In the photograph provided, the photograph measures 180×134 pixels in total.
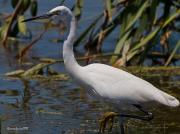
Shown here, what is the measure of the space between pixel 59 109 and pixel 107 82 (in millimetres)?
1320

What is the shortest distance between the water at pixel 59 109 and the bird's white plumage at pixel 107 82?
37 centimetres

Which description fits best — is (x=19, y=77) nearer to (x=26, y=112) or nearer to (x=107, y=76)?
(x=26, y=112)

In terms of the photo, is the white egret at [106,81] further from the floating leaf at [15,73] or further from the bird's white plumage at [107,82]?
the floating leaf at [15,73]

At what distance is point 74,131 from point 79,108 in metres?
1.10

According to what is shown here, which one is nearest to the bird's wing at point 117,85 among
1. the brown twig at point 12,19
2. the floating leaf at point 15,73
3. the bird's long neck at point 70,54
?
the bird's long neck at point 70,54

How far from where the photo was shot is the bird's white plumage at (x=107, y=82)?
7254mm

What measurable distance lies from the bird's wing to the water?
365 mm

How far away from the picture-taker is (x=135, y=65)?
1029 cm

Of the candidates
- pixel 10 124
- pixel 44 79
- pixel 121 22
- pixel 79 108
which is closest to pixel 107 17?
pixel 121 22

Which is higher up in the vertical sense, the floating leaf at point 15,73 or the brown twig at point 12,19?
the brown twig at point 12,19

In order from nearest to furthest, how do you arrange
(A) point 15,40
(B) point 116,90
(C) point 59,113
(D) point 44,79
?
(B) point 116,90, (C) point 59,113, (D) point 44,79, (A) point 15,40

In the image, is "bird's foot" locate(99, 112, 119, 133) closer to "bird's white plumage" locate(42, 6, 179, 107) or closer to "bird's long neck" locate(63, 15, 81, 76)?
"bird's white plumage" locate(42, 6, 179, 107)

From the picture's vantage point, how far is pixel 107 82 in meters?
7.32

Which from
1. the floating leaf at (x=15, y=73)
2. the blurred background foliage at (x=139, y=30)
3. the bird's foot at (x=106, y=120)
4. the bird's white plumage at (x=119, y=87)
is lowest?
the bird's foot at (x=106, y=120)
